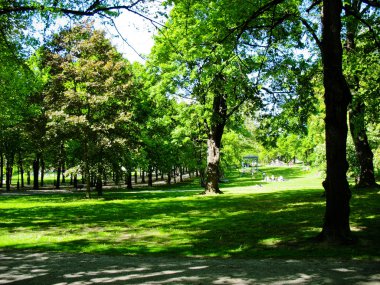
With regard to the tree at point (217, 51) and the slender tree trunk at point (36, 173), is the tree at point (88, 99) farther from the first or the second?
the slender tree trunk at point (36, 173)

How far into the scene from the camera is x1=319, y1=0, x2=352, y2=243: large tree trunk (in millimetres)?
9680

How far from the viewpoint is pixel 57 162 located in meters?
34.0

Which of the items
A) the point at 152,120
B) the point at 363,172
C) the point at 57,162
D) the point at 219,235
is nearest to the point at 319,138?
the point at 363,172

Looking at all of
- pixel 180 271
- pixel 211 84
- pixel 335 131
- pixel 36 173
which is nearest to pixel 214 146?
pixel 211 84

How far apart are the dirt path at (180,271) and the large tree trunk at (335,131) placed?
6.78ft

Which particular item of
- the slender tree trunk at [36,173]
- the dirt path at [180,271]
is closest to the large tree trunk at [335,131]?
the dirt path at [180,271]

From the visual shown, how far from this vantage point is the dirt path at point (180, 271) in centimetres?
666

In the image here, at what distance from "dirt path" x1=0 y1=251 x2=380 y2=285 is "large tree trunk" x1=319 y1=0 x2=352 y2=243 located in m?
2.07

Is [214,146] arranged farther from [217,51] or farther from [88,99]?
[217,51]

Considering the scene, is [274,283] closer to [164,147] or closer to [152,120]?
[152,120]

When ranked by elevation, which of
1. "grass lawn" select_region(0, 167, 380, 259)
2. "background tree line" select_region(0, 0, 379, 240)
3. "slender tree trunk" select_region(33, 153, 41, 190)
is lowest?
"grass lawn" select_region(0, 167, 380, 259)

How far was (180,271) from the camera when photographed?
7.41m

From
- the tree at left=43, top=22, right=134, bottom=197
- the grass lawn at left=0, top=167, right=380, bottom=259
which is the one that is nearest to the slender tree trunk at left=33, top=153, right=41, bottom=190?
the tree at left=43, top=22, right=134, bottom=197

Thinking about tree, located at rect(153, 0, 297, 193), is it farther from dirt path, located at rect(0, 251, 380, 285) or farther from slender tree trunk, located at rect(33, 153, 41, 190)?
slender tree trunk, located at rect(33, 153, 41, 190)
